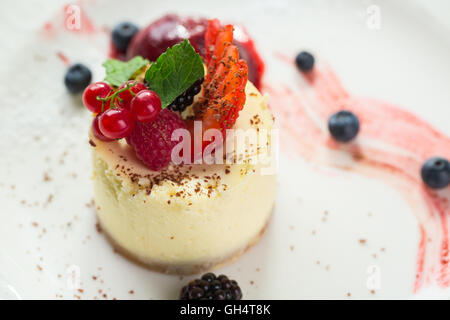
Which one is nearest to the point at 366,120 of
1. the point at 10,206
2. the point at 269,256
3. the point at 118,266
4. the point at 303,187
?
the point at 303,187

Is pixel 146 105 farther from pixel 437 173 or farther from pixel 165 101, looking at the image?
pixel 437 173

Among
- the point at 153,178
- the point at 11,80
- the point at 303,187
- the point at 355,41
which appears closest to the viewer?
the point at 153,178

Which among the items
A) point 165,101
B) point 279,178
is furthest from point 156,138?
point 279,178

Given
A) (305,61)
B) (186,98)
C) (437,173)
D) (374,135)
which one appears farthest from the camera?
(305,61)

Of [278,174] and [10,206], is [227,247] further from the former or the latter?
[10,206]

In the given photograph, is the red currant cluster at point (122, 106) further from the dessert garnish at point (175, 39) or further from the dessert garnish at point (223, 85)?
the dessert garnish at point (175, 39)

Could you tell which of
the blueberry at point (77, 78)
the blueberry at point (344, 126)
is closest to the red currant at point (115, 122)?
the blueberry at point (77, 78)
